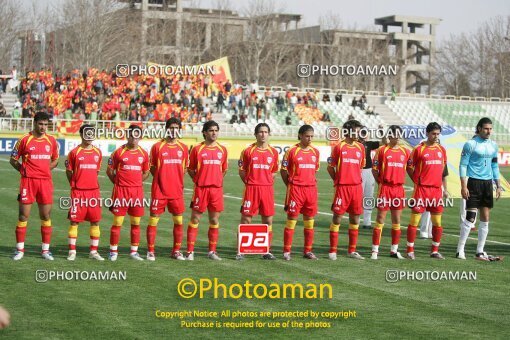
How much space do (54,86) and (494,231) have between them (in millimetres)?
31623

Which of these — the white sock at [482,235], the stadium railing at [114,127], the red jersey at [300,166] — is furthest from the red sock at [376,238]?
the stadium railing at [114,127]

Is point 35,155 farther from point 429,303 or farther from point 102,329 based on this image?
point 429,303

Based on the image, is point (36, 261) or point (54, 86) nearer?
point (36, 261)

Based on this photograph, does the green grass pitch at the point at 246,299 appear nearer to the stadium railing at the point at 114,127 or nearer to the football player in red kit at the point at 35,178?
the football player in red kit at the point at 35,178

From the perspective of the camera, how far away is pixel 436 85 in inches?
4156

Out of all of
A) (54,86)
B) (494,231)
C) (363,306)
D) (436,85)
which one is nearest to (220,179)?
(363,306)

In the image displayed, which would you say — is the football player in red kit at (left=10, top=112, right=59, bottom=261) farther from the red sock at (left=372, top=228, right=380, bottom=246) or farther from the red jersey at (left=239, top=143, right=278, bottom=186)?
the red sock at (left=372, top=228, right=380, bottom=246)

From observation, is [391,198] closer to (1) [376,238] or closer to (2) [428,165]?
(1) [376,238]

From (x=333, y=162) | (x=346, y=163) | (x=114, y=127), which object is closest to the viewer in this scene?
(x=346, y=163)

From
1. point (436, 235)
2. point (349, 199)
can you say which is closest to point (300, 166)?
→ point (349, 199)

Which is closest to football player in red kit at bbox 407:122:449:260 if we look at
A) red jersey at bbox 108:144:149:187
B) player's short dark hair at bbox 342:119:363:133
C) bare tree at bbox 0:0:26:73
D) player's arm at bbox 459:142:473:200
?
player's arm at bbox 459:142:473:200

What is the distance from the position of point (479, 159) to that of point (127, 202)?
18.8ft

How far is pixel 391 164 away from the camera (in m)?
15.0

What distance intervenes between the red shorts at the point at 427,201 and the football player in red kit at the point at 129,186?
4396mm
